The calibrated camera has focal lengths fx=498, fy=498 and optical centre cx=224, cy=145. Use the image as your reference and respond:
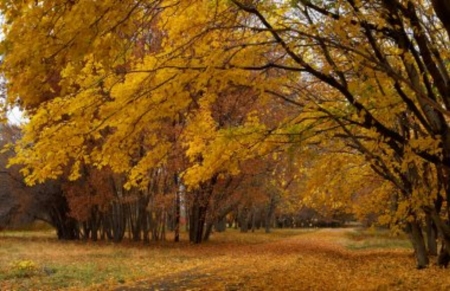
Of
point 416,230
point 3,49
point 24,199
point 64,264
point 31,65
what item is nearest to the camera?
point 3,49

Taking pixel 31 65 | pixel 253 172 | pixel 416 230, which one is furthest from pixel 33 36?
pixel 253 172

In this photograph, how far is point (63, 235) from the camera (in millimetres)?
34188

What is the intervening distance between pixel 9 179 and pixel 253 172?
16.9 m

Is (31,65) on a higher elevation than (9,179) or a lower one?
lower

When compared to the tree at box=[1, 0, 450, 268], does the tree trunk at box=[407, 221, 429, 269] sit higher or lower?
lower

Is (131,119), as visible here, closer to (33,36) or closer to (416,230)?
(33,36)

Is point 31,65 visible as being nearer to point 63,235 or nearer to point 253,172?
point 253,172

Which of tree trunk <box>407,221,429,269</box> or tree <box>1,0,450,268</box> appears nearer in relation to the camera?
tree <box>1,0,450,268</box>

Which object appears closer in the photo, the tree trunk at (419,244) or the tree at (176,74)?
the tree at (176,74)

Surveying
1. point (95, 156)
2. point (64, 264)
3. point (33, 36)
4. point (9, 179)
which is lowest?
point (64, 264)

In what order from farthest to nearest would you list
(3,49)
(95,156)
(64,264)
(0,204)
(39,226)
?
(39,226), (0,204), (64,264), (95,156), (3,49)

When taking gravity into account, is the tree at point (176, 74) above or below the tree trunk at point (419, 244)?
above

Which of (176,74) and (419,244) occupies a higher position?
(176,74)

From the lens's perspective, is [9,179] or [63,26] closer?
[63,26]
